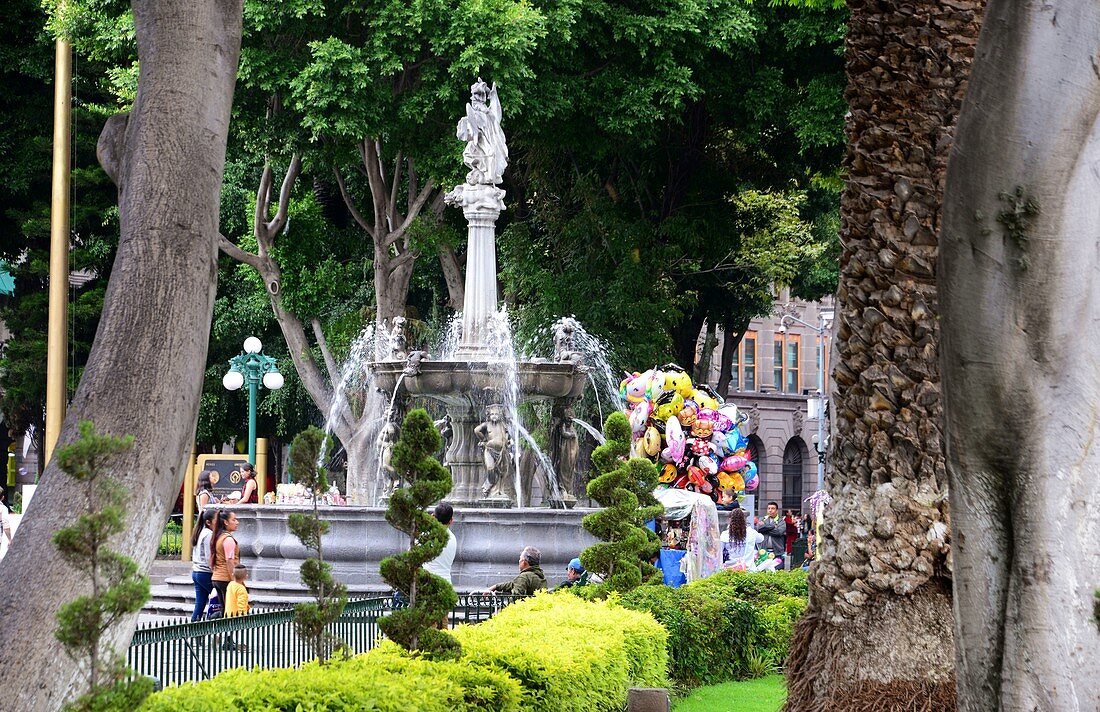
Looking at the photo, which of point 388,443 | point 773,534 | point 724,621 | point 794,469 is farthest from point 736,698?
point 794,469

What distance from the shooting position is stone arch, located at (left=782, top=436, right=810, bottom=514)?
6103cm

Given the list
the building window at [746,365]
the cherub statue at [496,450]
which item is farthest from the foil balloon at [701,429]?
the building window at [746,365]

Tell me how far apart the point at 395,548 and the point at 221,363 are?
2228cm

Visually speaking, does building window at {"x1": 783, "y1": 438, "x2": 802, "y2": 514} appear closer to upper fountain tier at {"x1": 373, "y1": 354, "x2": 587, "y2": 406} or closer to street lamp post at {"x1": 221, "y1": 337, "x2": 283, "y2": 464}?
street lamp post at {"x1": 221, "y1": 337, "x2": 283, "y2": 464}

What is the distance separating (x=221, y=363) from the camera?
38.4 metres

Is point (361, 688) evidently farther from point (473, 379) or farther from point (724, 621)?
point (473, 379)

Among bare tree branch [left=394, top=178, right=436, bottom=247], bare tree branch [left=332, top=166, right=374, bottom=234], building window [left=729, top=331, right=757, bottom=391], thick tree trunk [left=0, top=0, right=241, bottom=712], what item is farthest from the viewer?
building window [left=729, top=331, right=757, bottom=391]

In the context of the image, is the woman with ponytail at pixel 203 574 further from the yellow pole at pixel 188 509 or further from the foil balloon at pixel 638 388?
the yellow pole at pixel 188 509

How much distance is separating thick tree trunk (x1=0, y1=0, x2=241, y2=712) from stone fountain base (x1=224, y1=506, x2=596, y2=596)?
10317 millimetres

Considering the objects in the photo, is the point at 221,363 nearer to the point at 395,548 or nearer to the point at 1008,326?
the point at 395,548

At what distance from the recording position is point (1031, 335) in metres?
4.89

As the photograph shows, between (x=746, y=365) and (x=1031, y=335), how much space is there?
54.0 meters

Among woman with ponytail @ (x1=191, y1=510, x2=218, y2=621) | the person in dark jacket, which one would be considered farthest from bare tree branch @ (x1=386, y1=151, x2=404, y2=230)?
the person in dark jacket

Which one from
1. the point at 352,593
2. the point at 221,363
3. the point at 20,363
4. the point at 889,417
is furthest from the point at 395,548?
the point at 221,363
